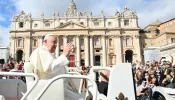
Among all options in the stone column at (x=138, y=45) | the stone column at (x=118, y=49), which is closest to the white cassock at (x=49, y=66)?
the stone column at (x=118, y=49)

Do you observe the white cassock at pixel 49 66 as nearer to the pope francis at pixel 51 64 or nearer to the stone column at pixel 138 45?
the pope francis at pixel 51 64

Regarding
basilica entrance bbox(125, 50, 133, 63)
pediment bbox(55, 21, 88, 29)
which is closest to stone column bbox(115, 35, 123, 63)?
basilica entrance bbox(125, 50, 133, 63)

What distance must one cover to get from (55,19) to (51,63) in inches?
2237

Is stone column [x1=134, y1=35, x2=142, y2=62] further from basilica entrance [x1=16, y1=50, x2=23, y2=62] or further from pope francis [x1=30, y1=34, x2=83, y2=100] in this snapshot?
pope francis [x1=30, y1=34, x2=83, y2=100]

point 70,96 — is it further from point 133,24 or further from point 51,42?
point 133,24

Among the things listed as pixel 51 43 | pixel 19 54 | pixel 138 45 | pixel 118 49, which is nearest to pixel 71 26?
pixel 118 49

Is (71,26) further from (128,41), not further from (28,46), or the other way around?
(128,41)

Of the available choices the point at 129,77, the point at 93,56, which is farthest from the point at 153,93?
the point at 93,56

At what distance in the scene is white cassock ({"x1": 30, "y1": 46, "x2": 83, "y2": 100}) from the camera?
269 centimetres

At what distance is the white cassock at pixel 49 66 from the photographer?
2.69m

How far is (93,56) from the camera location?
55.8 m

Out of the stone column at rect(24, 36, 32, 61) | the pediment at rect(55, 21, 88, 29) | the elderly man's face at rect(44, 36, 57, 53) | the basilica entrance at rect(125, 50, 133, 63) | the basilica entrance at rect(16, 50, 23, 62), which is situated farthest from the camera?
the basilica entrance at rect(125, 50, 133, 63)

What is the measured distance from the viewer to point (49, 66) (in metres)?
2.72

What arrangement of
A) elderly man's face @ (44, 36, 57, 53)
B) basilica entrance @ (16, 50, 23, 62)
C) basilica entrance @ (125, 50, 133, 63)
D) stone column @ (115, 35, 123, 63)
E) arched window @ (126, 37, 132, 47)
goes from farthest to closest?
basilica entrance @ (125, 50, 133, 63)
basilica entrance @ (16, 50, 23, 62)
arched window @ (126, 37, 132, 47)
stone column @ (115, 35, 123, 63)
elderly man's face @ (44, 36, 57, 53)
